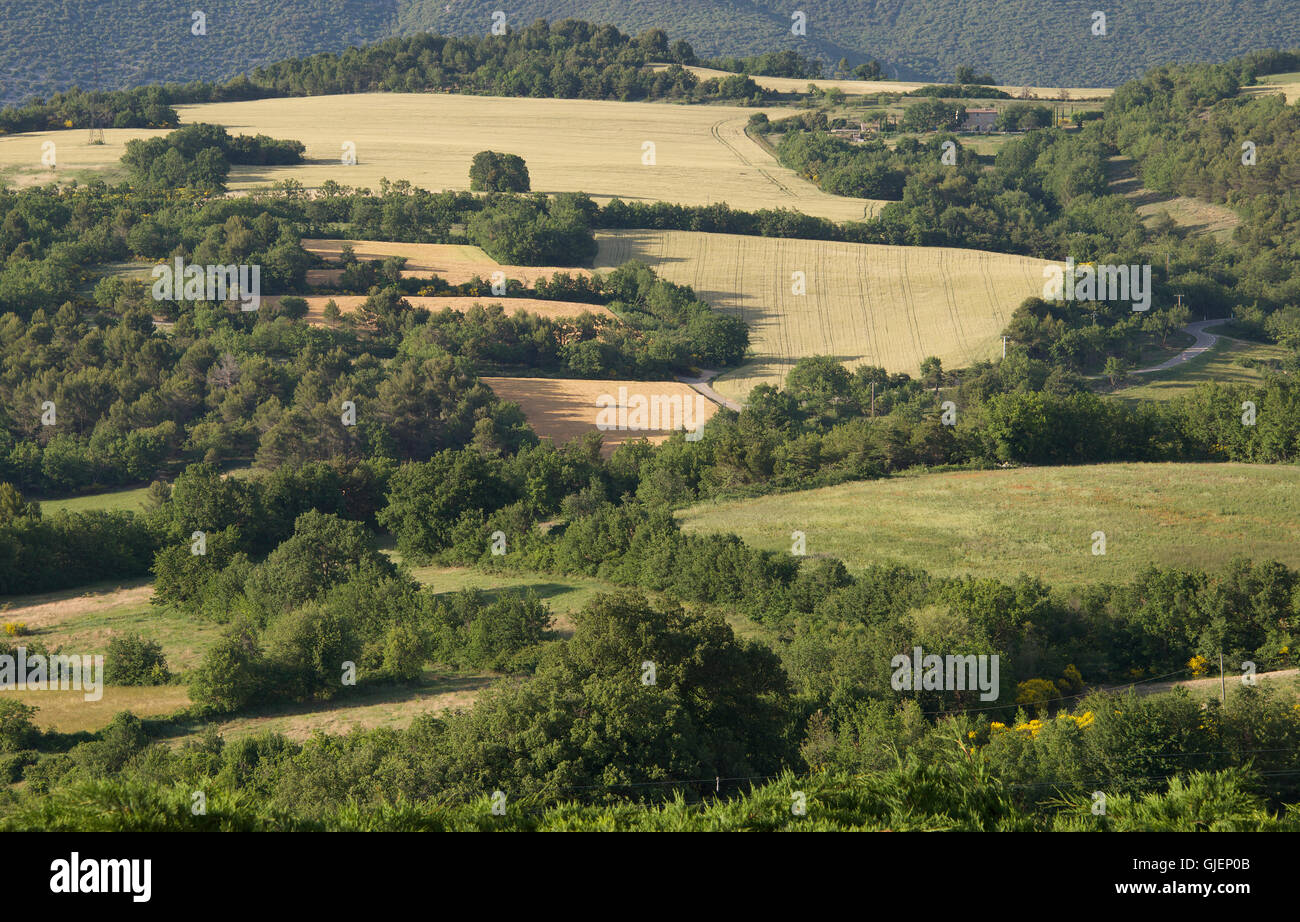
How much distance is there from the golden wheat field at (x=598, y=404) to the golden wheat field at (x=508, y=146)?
46766 millimetres

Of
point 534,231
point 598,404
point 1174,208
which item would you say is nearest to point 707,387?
point 598,404

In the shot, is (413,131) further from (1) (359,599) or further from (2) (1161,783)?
(2) (1161,783)

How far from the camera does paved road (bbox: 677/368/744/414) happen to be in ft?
288

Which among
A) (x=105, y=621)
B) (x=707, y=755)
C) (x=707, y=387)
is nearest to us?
(x=707, y=755)

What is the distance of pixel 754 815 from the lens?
730 inches

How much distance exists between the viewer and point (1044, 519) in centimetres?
5409

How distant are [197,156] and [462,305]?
4594 cm

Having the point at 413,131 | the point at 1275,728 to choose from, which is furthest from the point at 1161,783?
the point at 413,131

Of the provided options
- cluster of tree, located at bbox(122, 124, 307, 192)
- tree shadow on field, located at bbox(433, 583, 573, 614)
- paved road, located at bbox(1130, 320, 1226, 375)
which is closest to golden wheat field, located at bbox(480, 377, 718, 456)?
tree shadow on field, located at bbox(433, 583, 573, 614)

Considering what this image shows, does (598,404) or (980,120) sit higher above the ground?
(980,120)

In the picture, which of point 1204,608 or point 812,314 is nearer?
point 1204,608

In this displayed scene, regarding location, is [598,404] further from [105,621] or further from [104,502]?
[105,621]

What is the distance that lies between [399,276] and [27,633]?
62054mm

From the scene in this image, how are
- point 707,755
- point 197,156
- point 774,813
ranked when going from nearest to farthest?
point 774,813, point 707,755, point 197,156
